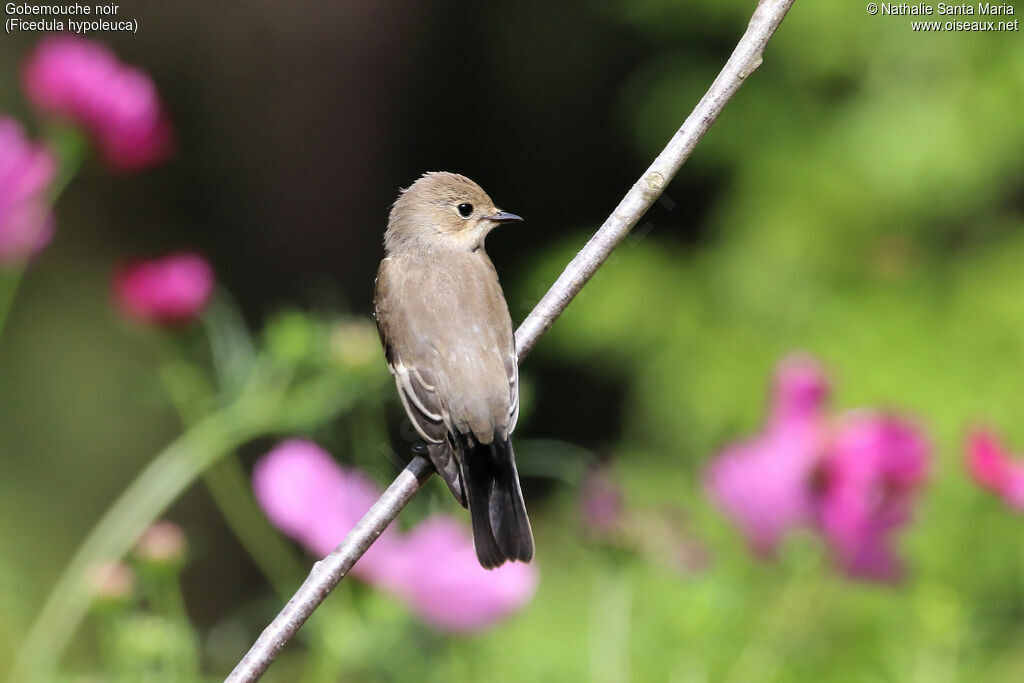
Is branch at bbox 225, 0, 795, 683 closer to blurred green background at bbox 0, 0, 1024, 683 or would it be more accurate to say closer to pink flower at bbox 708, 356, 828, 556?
Answer: blurred green background at bbox 0, 0, 1024, 683

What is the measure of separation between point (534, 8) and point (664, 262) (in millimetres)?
1378

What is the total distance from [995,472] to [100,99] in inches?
53.1

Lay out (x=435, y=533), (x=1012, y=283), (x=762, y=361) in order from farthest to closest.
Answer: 1. (x=762, y=361)
2. (x=1012, y=283)
3. (x=435, y=533)

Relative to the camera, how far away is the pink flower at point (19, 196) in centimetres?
168

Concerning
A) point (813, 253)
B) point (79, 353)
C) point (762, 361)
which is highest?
point (813, 253)

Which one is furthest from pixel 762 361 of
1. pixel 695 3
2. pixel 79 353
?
pixel 79 353

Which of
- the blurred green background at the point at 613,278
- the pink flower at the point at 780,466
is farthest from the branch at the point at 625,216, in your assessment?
the pink flower at the point at 780,466

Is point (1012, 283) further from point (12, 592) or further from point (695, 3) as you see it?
point (12, 592)

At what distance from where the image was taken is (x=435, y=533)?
1.57 meters

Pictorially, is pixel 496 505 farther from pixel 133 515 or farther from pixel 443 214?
pixel 133 515

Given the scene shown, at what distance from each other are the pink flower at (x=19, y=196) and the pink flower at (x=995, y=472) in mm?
1312

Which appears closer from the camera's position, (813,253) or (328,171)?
(813,253)

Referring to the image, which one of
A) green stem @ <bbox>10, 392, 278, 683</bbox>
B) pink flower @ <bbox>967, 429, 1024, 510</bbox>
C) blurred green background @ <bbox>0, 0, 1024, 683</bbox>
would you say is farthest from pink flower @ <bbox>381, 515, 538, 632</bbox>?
pink flower @ <bbox>967, 429, 1024, 510</bbox>

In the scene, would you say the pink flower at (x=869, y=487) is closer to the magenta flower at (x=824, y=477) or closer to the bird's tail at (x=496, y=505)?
the magenta flower at (x=824, y=477)
